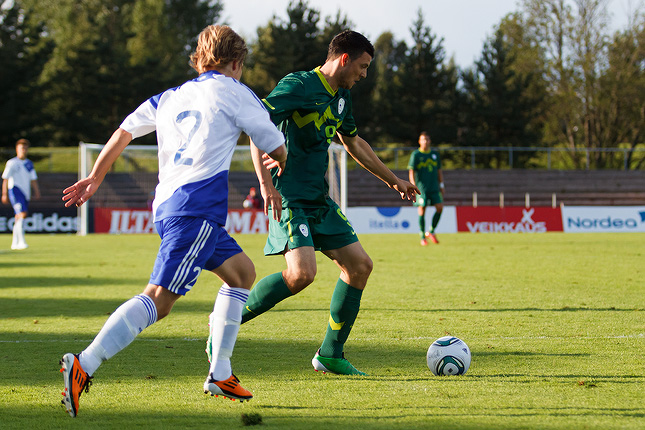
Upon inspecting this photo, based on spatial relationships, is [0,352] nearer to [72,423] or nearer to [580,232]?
[72,423]

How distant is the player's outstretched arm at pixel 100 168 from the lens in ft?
12.2

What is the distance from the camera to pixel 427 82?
47.6 m

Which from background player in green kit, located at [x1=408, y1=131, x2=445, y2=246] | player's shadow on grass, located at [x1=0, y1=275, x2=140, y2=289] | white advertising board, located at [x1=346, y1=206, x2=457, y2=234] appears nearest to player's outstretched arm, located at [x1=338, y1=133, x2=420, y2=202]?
player's shadow on grass, located at [x1=0, y1=275, x2=140, y2=289]

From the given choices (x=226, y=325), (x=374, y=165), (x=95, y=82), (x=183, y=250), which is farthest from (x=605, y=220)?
(x=95, y=82)

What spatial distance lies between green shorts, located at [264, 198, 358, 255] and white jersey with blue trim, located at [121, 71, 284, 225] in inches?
37.0

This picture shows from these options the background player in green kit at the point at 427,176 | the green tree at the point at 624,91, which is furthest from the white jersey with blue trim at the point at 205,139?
the green tree at the point at 624,91

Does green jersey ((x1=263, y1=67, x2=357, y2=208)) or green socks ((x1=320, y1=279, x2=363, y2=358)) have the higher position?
green jersey ((x1=263, y1=67, x2=357, y2=208))

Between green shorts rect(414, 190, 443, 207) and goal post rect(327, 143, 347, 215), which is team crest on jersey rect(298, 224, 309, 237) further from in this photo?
goal post rect(327, 143, 347, 215)

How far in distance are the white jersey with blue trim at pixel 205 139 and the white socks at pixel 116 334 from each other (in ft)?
1.53

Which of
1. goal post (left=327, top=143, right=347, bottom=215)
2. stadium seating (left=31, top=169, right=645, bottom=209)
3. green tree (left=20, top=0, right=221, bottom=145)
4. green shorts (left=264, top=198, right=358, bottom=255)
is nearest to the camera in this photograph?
green shorts (left=264, top=198, right=358, bottom=255)

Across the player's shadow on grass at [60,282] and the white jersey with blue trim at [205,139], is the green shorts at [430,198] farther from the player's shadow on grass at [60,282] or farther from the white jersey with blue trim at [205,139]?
the white jersey with blue trim at [205,139]

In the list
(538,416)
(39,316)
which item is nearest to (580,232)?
(39,316)

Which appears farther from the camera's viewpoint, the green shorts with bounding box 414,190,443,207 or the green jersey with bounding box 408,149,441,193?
the green shorts with bounding box 414,190,443,207

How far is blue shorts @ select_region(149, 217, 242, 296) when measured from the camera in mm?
3574
